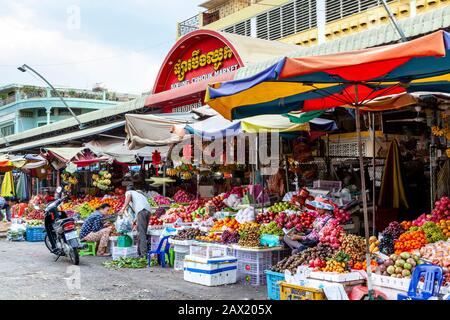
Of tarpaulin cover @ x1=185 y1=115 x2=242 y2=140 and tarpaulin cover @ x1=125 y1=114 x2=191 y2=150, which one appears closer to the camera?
tarpaulin cover @ x1=185 y1=115 x2=242 y2=140

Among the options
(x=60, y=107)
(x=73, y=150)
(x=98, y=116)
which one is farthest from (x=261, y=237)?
(x=60, y=107)

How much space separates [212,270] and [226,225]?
1.52 meters

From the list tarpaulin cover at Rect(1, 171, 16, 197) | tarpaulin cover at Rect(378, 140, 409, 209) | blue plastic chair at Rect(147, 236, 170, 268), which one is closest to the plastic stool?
blue plastic chair at Rect(147, 236, 170, 268)

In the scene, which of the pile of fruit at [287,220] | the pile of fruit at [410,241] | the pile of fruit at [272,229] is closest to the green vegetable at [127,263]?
the pile of fruit at [272,229]

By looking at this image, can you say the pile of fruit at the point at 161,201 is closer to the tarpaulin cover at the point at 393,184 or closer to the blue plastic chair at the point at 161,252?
the blue plastic chair at the point at 161,252

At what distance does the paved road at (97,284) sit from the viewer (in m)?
6.99

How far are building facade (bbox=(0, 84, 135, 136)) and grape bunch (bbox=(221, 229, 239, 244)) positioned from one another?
34941 mm

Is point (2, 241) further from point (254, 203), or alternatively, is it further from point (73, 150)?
point (254, 203)

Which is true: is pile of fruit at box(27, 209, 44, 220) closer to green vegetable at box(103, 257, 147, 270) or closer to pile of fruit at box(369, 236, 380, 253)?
green vegetable at box(103, 257, 147, 270)

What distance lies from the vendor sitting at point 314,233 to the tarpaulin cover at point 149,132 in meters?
3.44

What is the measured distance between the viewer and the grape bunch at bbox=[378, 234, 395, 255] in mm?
6429

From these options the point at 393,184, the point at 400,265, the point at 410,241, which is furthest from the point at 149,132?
the point at 400,265
